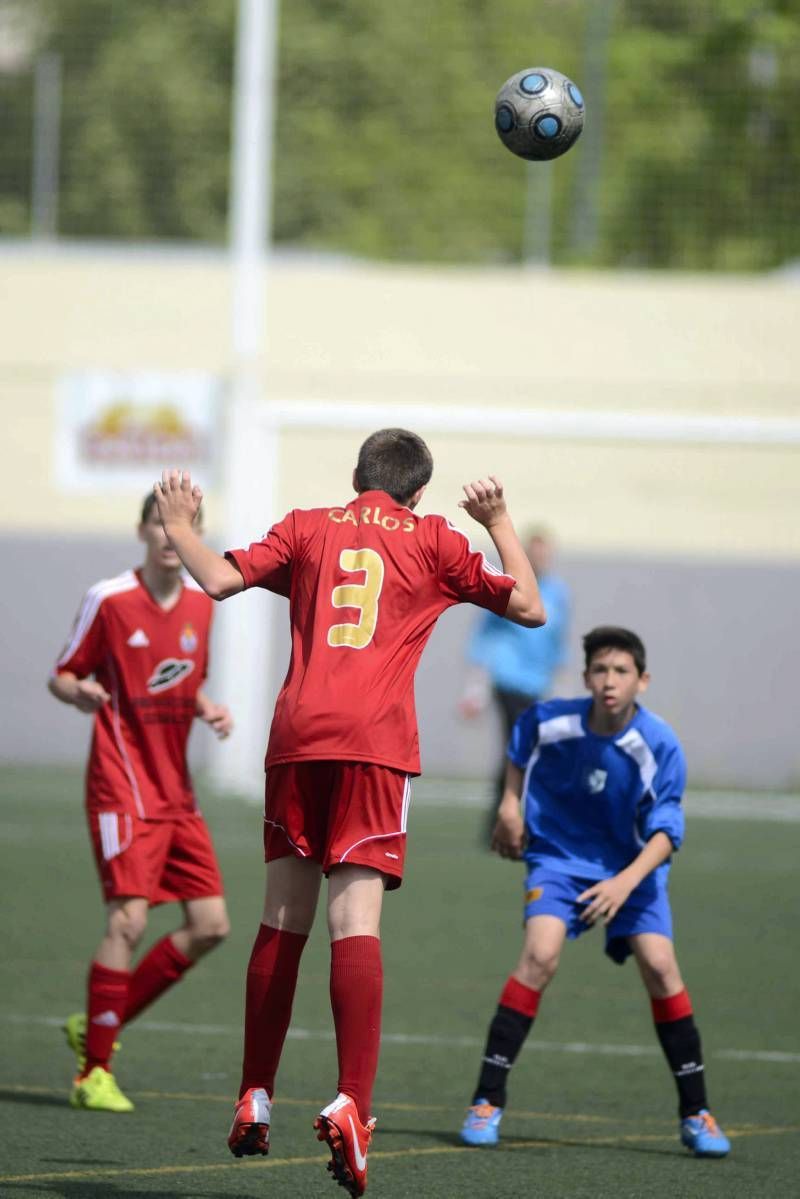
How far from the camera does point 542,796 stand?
20.4 feet

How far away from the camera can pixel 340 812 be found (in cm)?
472

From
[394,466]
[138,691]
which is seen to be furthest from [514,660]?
[394,466]

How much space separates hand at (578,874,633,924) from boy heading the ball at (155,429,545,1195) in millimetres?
1174

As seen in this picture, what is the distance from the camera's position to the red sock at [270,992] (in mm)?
4832

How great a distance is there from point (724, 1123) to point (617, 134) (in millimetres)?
18134

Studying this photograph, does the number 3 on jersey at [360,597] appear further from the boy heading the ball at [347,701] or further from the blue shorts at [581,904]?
the blue shorts at [581,904]

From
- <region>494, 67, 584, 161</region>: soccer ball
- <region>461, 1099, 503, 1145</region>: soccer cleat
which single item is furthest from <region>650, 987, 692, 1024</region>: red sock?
<region>494, 67, 584, 161</region>: soccer ball

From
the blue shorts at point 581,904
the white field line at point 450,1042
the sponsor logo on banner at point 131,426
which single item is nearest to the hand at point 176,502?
the blue shorts at point 581,904

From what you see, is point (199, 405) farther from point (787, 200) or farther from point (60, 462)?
point (787, 200)

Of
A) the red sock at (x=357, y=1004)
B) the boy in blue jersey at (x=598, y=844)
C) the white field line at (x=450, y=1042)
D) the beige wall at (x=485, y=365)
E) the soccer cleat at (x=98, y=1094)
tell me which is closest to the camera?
the red sock at (x=357, y=1004)

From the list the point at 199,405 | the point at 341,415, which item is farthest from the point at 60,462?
the point at 341,415

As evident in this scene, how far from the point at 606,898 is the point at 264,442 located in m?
11.1

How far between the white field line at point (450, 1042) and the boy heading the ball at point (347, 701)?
278cm

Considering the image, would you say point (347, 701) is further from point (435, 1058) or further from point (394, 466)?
point (435, 1058)
